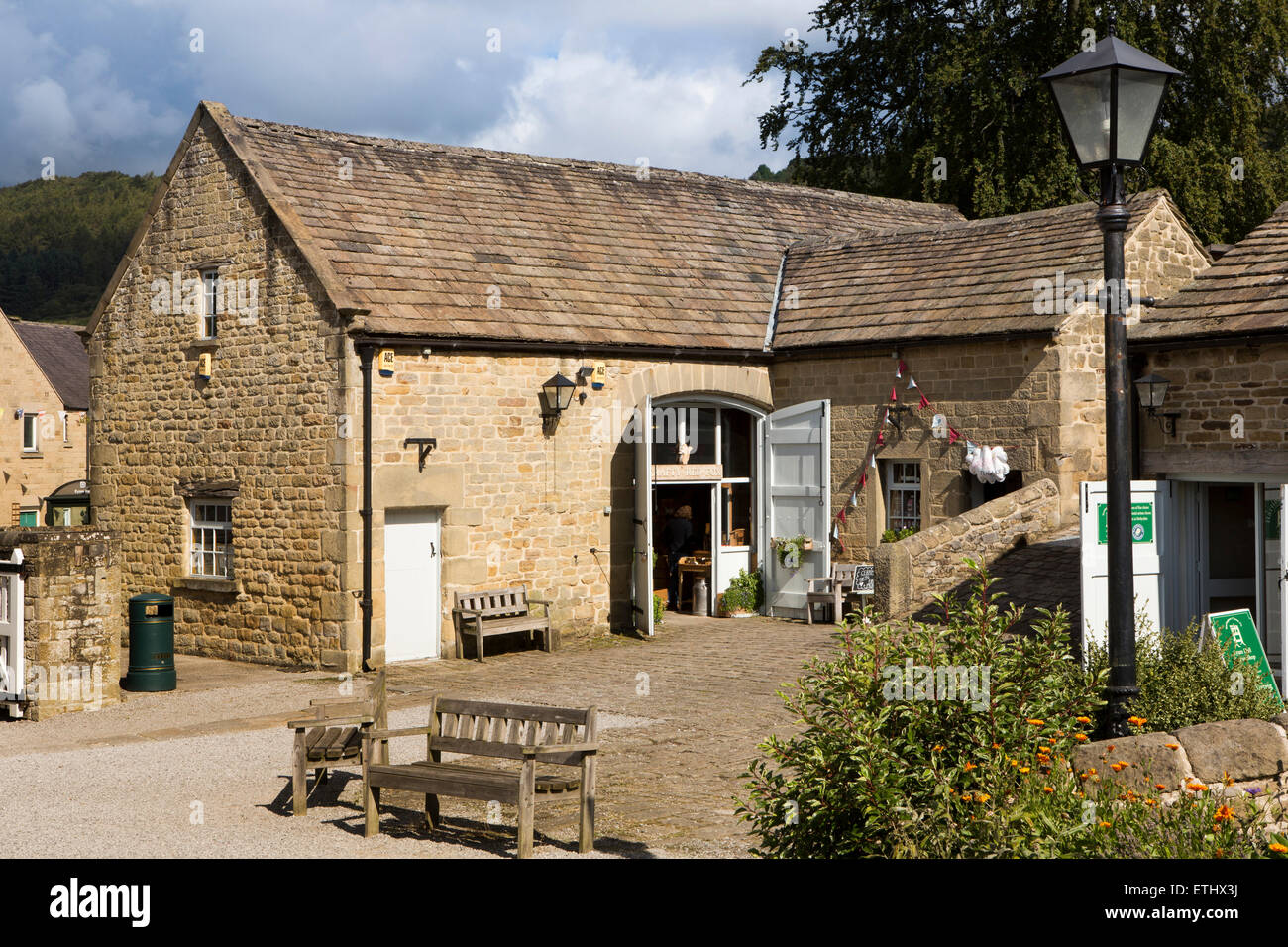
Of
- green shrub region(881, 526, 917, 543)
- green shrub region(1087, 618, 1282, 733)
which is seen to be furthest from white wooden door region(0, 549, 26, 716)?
green shrub region(881, 526, 917, 543)

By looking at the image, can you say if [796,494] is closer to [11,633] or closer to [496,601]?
[496,601]

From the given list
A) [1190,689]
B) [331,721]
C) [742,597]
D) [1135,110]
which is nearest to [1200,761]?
[1190,689]

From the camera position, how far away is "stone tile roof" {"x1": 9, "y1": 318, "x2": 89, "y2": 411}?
4162 cm

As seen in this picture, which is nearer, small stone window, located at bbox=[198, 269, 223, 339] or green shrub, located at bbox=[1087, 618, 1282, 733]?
green shrub, located at bbox=[1087, 618, 1282, 733]

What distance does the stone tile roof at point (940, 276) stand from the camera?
17.3 metres

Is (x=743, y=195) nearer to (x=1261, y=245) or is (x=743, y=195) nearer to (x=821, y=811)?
(x=1261, y=245)

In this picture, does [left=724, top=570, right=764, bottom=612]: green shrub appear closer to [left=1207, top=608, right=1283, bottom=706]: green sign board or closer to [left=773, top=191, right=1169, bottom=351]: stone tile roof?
[left=773, top=191, right=1169, bottom=351]: stone tile roof

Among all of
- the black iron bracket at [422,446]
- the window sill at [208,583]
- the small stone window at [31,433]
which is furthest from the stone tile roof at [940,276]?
the small stone window at [31,433]

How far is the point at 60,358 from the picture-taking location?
43.6m

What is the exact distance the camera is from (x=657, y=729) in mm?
11648

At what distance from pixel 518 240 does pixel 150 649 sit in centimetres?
752

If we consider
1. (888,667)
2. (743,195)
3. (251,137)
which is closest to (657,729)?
(888,667)

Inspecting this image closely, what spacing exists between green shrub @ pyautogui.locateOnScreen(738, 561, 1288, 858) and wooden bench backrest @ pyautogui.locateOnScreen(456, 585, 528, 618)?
991 centimetres

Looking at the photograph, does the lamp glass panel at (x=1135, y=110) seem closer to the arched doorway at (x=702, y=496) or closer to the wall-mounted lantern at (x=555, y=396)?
the wall-mounted lantern at (x=555, y=396)
